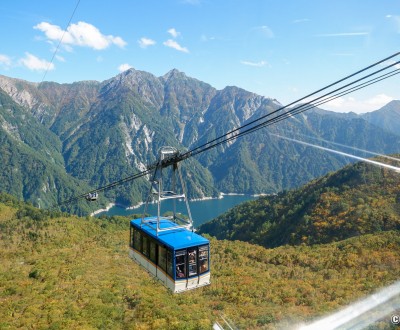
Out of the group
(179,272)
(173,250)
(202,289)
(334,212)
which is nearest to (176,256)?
(173,250)

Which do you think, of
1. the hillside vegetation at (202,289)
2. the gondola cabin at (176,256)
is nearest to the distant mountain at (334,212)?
the hillside vegetation at (202,289)

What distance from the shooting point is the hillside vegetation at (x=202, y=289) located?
27.6 meters

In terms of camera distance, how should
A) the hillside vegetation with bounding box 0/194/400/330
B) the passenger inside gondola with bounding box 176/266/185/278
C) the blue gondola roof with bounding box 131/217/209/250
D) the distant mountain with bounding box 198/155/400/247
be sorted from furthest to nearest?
1. the distant mountain with bounding box 198/155/400/247
2. the hillside vegetation with bounding box 0/194/400/330
3. the blue gondola roof with bounding box 131/217/209/250
4. the passenger inside gondola with bounding box 176/266/185/278

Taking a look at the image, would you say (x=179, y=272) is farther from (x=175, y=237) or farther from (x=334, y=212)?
(x=334, y=212)

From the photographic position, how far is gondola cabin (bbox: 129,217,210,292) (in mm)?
18453

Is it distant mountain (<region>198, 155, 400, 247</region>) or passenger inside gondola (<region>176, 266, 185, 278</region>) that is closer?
passenger inside gondola (<region>176, 266, 185, 278</region>)

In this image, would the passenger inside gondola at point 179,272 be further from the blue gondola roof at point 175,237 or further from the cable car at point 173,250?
the blue gondola roof at point 175,237

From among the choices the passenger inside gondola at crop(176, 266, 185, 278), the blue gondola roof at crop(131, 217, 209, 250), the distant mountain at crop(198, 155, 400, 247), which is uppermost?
the blue gondola roof at crop(131, 217, 209, 250)

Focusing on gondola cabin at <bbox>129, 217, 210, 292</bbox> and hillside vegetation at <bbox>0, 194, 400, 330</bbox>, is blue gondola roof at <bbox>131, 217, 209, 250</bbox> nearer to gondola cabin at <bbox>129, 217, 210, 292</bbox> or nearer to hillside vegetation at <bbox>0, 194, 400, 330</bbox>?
gondola cabin at <bbox>129, 217, 210, 292</bbox>

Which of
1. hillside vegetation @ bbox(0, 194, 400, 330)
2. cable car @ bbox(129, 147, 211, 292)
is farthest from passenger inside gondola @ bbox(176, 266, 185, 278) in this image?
hillside vegetation @ bbox(0, 194, 400, 330)

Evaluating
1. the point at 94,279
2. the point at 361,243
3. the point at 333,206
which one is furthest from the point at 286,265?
the point at 333,206

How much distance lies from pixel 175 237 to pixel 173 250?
169 cm

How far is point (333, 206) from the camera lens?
8100 centimetres

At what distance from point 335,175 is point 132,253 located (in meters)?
92.3
